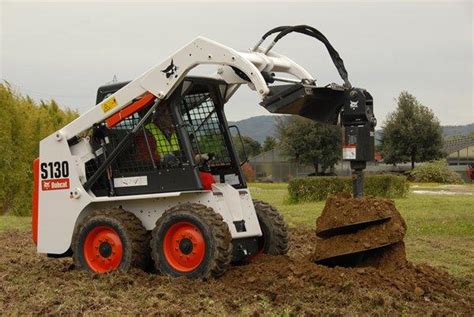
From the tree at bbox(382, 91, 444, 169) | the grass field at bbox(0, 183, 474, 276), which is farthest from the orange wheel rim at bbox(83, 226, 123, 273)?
the tree at bbox(382, 91, 444, 169)

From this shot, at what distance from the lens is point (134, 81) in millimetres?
9258

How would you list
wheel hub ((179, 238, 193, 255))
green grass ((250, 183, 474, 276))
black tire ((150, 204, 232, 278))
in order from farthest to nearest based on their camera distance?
green grass ((250, 183, 474, 276)), wheel hub ((179, 238, 193, 255)), black tire ((150, 204, 232, 278))

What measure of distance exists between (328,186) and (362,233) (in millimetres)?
16130

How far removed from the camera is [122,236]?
903 cm

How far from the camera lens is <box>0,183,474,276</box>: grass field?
11.6 metres

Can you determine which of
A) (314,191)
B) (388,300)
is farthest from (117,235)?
(314,191)

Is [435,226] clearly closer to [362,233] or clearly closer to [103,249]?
[362,233]

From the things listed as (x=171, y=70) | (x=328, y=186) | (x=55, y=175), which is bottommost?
→ (x=328, y=186)

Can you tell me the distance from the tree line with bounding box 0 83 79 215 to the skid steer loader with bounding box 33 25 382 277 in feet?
50.2

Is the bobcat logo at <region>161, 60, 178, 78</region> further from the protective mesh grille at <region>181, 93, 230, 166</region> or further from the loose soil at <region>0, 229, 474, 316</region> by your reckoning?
the loose soil at <region>0, 229, 474, 316</region>

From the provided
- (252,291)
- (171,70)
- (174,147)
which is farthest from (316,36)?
(252,291)

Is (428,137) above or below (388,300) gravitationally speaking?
above

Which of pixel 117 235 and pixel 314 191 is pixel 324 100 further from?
pixel 314 191

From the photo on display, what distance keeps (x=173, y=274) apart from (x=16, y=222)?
11.9 meters
